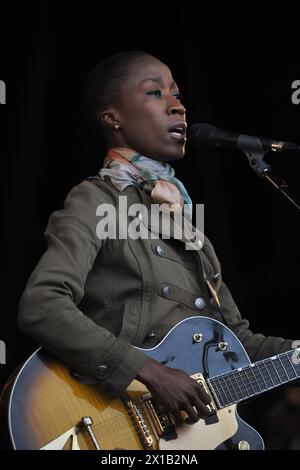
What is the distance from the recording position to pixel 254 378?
2.70 m

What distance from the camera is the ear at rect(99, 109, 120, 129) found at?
3094 mm

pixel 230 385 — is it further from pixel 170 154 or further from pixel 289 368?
pixel 170 154

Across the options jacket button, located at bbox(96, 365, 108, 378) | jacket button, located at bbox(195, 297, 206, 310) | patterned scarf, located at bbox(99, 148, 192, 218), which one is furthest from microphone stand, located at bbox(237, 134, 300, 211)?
jacket button, located at bbox(96, 365, 108, 378)

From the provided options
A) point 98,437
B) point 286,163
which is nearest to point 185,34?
point 286,163

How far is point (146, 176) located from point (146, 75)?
0.42 meters

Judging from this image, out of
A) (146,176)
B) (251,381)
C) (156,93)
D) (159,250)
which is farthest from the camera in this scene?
(156,93)

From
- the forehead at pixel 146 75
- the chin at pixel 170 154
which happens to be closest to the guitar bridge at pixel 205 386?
the chin at pixel 170 154

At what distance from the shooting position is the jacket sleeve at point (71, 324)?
95.7 inches

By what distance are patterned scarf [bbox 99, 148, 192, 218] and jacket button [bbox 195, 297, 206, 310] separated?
35cm

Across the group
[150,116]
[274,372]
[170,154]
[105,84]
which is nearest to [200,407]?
[274,372]

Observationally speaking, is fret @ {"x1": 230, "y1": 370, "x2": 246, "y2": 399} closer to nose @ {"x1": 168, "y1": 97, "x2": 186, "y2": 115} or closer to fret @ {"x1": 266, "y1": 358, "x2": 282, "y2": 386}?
fret @ {"x1": 266, "y1": 358, "x2": 282, "y2": 386}

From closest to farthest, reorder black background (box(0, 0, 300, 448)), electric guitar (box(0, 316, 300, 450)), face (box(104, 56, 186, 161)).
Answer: electric guitar (box(0, 316, 300, 450))
face (box(104, 56, 186, 161))
black background (box(0, 0, 300, 448))

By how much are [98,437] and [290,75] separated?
7.73 ft

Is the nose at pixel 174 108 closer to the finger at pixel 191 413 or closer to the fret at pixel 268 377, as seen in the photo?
the fret at pixel 268 377
